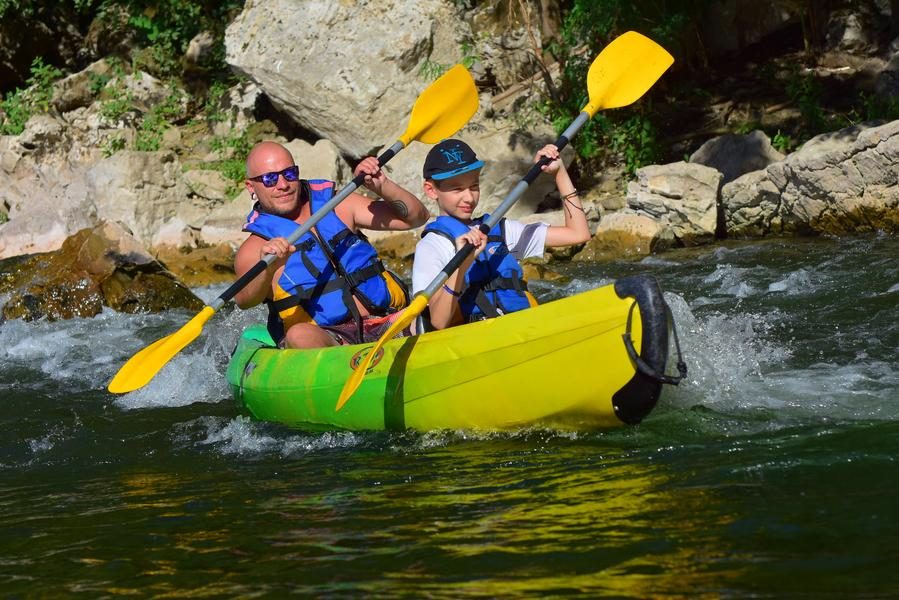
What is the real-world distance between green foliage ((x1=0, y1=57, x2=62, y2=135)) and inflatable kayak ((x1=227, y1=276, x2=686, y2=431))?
10.2 m

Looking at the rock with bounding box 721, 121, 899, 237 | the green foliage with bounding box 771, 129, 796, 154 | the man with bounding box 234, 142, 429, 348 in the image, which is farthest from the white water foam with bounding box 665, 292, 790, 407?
the green foliage with bounding box 771, 129, 796, 154

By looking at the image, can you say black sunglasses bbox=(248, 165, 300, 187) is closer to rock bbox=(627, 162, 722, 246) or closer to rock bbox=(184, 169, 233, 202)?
rock bbox=(627, 162, 722, 246)

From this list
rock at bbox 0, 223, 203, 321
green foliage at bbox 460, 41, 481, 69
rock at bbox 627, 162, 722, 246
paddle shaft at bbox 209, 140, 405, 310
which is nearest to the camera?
paddle shaft at bbox 209, 140, 405, 310

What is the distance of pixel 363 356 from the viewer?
404cm

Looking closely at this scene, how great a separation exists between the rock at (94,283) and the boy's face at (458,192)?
4.33m

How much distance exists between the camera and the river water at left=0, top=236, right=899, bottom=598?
8.34 feet

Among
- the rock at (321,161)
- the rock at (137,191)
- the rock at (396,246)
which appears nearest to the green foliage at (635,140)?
the rock at (396,246)

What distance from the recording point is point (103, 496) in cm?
369

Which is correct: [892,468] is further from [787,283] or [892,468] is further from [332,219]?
[787,283]

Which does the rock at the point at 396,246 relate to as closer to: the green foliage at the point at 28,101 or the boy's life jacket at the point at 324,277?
the boy's life jacket at the point at 324,277

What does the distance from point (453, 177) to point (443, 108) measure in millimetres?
1515

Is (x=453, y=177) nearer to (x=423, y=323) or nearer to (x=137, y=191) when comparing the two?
(x=423, y=323)

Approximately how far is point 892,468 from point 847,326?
2.56 m

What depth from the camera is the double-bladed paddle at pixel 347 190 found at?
4348mm
